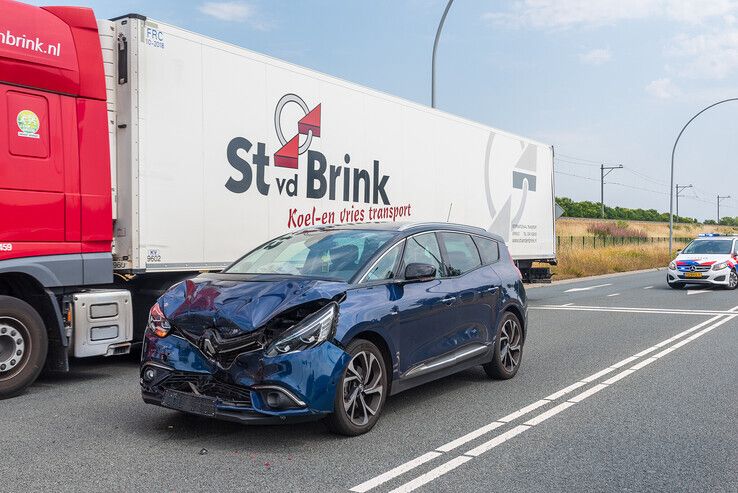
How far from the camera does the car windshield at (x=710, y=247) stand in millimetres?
21375

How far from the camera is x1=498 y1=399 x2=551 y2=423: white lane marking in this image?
593 centimetres

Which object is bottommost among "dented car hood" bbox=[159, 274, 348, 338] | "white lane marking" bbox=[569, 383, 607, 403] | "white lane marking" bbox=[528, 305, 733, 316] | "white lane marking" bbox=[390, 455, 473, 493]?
"white lane marking" bbox=[528, 305, 733, 316]

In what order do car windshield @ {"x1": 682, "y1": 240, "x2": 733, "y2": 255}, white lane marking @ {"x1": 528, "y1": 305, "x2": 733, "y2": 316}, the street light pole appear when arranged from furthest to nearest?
car windshield @ {"x1": 682, "y1": 240, "x2": 733, "y2": 255}
the street light pole
white lane marking @ {"x1": 528, "y1": 305, "x2": 733, "y2": 316}

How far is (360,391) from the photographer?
5336 millimetres

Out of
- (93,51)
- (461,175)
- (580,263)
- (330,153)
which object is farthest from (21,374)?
(580,263)

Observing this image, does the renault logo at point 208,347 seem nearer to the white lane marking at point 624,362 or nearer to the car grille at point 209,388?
the car grille at point 209,388

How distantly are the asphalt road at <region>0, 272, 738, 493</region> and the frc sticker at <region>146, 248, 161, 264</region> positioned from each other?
1224 millimetres

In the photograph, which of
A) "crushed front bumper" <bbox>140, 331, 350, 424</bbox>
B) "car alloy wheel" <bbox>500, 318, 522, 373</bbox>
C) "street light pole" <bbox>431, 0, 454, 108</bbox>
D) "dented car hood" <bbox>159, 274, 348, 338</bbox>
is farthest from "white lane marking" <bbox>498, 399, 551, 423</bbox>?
"street light pole" <bbox>431, 0, 454, 108</bbox>

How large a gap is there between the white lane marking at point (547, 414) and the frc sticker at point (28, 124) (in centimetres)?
493

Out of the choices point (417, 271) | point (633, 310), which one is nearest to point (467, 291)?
point (417, 271)

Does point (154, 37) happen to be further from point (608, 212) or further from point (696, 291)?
point (608, 212)

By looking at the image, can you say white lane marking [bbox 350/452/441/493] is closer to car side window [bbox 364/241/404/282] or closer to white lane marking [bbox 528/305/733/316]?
car side window [bbox 364/241/404/282]

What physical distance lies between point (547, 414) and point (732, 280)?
665 inches

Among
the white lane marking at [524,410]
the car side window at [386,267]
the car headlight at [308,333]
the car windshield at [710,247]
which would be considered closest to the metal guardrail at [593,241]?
the car windshield at [710,247]
